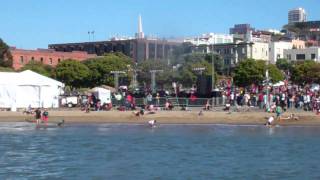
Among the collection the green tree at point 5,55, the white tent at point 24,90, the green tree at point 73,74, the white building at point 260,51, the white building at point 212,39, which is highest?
the white building at point 212,39

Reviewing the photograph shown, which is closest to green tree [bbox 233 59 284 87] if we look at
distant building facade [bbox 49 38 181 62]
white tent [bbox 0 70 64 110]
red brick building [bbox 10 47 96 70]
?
distant building facade [bbox 49 38 181 62]

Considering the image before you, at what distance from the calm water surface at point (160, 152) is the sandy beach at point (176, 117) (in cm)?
183

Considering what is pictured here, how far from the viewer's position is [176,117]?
4828 centimetres

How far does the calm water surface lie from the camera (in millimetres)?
25188

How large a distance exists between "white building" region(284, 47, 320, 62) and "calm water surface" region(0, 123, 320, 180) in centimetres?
10930

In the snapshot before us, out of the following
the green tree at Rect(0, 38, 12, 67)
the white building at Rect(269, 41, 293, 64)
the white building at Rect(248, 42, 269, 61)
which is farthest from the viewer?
the white building at Rect(269, 41, 293, 64)

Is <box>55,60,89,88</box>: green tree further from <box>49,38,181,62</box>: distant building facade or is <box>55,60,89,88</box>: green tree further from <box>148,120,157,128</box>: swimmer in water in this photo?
<box>148,120,157,128</box>: swimmer in water

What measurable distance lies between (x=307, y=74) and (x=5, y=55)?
56.6 metres

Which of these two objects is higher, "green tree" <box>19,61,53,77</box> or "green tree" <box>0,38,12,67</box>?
"green tree" <box>0,38,12,67</box>

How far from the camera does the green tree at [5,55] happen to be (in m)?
122

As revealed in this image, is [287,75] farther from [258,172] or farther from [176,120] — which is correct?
[258,172]

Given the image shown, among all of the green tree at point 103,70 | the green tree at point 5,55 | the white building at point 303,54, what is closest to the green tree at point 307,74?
the green tree at point 103,70

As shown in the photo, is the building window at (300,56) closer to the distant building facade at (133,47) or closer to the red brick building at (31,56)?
the distant building facade at (133,47)

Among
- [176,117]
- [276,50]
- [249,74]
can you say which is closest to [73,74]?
[249,74]
